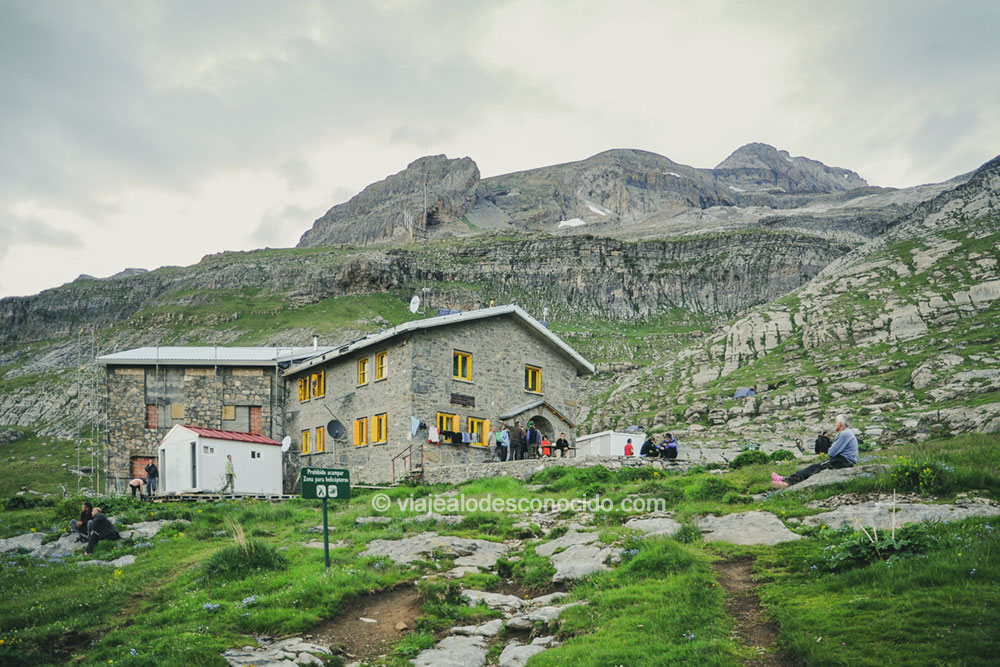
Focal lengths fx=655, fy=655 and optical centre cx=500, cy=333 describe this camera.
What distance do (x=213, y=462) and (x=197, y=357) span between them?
10.2m

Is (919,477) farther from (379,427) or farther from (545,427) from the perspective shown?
(379,427)

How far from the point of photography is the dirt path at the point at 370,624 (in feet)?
32.9

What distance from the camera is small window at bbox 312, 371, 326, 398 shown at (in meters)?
35.5

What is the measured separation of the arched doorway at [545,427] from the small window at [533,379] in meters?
1.44

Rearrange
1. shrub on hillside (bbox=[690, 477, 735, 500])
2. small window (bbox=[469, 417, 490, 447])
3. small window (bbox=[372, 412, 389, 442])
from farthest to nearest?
small window (bbox=[469, 417, 490, 447])
small window (bbox=[372, 412, 389, 442])
shrub on hillside (bbox=[690, 477, 735, 500])

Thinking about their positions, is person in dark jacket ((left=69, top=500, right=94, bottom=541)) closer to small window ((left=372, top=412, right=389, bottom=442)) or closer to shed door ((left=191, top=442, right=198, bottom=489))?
shed door ((left=191, top=442, right=198, bottom=489))

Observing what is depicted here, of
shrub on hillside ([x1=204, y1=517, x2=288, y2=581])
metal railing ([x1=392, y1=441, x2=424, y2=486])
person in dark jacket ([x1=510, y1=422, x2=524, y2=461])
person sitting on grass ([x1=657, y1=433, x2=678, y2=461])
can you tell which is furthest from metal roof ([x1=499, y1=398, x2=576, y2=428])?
shrub on hillside ([x1=204, y1=517, x2=288, y2=581])

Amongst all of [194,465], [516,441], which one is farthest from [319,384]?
[516,441]

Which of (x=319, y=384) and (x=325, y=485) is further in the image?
(x=319, y=384)

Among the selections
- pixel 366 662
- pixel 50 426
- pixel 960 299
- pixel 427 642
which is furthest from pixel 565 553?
pixel 50 426

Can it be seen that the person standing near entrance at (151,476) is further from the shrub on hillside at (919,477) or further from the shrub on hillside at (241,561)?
the shrub on hillside at (919,477)

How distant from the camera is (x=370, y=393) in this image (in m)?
31.4

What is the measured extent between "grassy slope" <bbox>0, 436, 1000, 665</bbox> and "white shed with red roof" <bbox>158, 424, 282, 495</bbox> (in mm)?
11269

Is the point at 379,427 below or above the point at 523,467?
above
